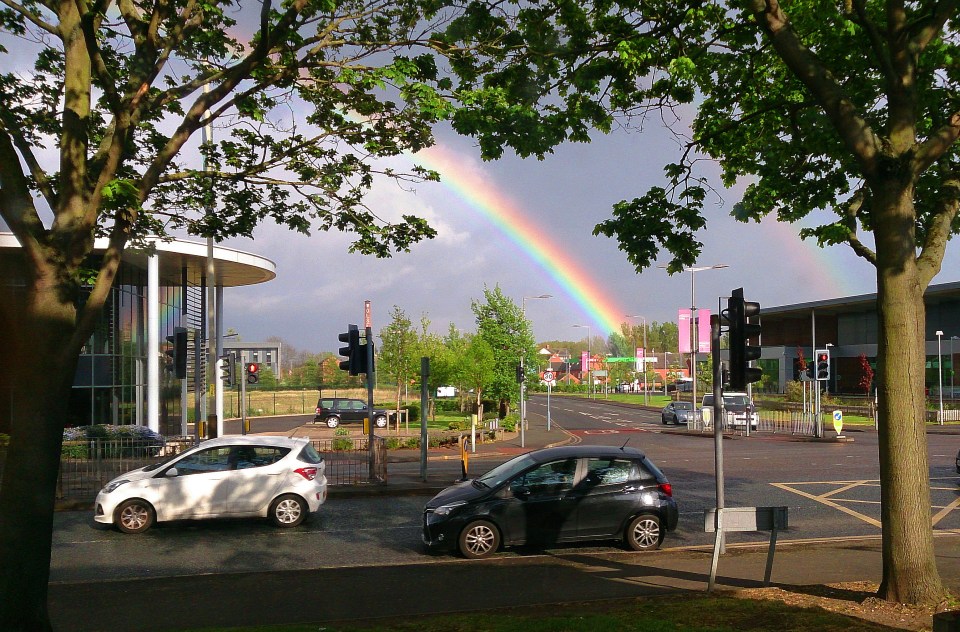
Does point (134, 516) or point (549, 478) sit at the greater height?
point (549, 478)

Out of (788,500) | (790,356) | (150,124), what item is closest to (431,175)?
(150,124)

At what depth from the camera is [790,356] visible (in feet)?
243

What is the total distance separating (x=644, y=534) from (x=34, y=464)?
7928 mm

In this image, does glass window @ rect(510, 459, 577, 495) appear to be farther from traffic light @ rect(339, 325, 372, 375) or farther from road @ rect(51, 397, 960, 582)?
traffic light @ rect(339, 325, 372, 375)

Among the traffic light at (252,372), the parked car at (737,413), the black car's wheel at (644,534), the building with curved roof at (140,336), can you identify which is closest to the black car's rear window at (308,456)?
the black car's wheel at (644,534)

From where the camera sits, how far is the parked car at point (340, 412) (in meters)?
43.0

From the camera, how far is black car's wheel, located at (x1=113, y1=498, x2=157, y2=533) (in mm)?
12797

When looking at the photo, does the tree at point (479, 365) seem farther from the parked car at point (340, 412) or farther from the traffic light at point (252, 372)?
the traffic light at point (252, 372)

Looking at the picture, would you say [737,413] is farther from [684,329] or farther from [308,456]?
[308,456]

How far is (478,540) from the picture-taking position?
10.9 m

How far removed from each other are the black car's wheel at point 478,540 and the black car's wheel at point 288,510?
3809 millimetres

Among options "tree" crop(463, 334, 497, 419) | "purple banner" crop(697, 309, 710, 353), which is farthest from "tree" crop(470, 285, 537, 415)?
"purple banner" crop(697, 309, 710, 353)

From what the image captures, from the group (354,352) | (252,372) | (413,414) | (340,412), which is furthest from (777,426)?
Answer: (354,352)

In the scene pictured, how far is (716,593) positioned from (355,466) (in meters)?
12.8
